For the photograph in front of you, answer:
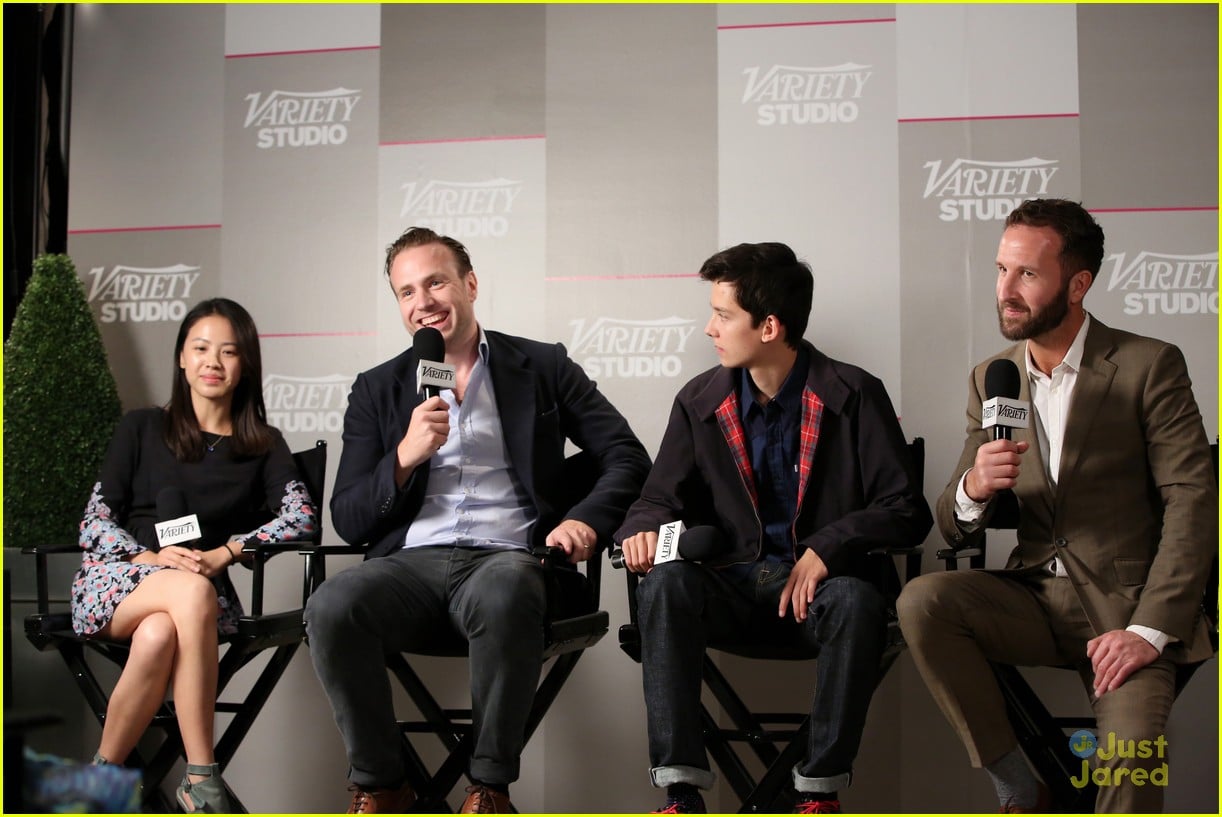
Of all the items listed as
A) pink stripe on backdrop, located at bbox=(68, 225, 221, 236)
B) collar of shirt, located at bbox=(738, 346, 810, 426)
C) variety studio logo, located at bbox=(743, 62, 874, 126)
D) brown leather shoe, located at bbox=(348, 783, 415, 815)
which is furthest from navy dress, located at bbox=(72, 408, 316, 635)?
variety studio logo, located at bbox=(743, 62, 874, 126)

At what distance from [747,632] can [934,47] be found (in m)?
A: 2.14

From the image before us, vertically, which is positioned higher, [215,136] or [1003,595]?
[215,136]

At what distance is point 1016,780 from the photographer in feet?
8.32

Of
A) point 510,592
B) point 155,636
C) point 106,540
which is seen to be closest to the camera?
point 510,592

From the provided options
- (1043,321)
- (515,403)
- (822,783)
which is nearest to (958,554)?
(1043,321)

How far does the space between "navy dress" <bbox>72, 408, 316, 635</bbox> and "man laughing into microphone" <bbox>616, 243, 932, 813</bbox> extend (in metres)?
1.10

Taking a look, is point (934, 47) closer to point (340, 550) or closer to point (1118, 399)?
point (1118, 399)

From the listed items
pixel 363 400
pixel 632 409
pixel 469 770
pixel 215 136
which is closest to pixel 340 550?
pixel 363 400

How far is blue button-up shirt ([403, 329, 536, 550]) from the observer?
3188mm

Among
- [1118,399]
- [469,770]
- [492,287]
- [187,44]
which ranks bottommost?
[469,770]

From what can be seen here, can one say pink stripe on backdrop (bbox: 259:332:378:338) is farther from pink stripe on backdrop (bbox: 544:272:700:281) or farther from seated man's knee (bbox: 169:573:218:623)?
seated man's knee (bbox: 169:573:218:623)

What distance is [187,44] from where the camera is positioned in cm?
422

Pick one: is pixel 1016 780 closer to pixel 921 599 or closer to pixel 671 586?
pixel 921 599

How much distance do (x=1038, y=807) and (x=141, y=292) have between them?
3.43 m
